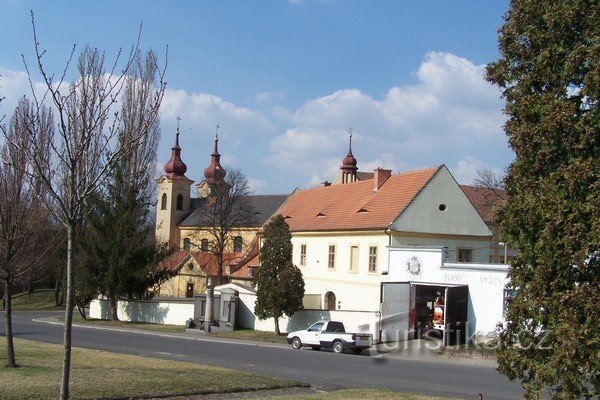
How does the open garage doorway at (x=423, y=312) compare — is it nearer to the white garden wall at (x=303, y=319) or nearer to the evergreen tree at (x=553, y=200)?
the white garden wall at (x=303, y=319)

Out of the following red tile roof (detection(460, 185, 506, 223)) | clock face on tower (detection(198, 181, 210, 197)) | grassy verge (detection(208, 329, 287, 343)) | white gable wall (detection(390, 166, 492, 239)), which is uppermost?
clock face on tower (detection(198, 181, 210, 197))

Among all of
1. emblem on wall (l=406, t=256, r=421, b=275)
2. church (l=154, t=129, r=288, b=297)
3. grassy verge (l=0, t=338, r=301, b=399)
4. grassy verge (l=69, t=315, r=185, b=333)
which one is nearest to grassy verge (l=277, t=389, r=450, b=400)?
grassy verge (l=0, t=338, r=301, b=399)

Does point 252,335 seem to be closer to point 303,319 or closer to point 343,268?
point 303,319

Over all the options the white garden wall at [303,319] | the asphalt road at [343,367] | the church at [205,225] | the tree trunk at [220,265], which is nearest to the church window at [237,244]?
the church at [205,225]

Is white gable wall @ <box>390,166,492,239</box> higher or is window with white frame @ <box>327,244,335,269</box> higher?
white gable wall @ <box>390,166,492,239</box>

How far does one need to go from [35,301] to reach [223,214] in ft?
70.1

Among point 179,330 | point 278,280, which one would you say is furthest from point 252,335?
point 179,330

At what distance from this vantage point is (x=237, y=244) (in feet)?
254

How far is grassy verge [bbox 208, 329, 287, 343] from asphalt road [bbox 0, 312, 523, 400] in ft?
13.9

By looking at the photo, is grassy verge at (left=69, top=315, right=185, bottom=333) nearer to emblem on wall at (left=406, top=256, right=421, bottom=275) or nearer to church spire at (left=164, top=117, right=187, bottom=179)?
emblem on wall at (left=406, top=256, right=421, bottom=275)

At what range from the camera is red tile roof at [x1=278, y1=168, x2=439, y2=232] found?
4422cm

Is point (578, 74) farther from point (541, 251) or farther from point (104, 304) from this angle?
point (104, 304)

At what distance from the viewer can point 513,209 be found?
11391 mm

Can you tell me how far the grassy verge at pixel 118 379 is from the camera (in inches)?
542
